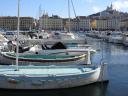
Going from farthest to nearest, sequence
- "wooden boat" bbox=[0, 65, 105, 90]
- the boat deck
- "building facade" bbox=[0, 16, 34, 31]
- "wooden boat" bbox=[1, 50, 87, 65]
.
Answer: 1. "building facade" bbox=[0, 16, 34, 31]
2. "wooden boat" bbox=[1, 50, 87, 65]
3. the boat deck
4. "wooden boat" bbox=[0, 65, 105, 90]

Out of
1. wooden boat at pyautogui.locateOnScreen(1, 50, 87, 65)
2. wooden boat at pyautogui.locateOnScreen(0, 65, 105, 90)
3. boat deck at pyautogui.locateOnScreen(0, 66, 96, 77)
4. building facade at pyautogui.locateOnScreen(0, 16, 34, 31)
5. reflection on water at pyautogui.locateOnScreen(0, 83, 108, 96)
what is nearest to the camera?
reflection on water at pyautogui.locateOnScreen(0, 83, 108, 96)

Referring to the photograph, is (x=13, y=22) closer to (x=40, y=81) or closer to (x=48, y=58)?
(x=48, y=58)

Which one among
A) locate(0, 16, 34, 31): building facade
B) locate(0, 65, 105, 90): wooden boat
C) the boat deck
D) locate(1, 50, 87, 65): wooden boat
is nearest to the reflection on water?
locate(0, 65, 105, 90): wooden boat

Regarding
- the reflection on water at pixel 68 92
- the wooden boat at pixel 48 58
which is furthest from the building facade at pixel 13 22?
the reflection on water at pixel 68 92

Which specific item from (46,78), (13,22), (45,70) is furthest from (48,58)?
(13,22)

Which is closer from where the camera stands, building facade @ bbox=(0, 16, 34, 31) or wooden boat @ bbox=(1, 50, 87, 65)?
wooden boat @ bbox=(1, 50, 87, 65)

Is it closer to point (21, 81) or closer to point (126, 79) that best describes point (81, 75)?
point (21, 81)

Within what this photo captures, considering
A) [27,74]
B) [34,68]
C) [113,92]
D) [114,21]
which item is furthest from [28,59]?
[114,21]

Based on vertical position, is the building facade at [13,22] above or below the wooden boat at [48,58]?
above

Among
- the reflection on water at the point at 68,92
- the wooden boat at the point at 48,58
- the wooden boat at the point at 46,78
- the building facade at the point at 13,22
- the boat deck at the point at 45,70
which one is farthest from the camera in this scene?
the building facade at the point at 13,22

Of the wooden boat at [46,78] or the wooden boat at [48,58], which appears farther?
the wooden boat at [48,58]

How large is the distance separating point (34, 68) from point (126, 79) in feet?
18.9

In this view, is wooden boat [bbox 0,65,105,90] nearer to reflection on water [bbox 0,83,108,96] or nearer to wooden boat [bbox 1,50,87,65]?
reflection on water [bbox 0,83,108,96]

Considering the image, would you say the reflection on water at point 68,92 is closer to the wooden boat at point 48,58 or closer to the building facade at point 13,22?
the wooden boat at point 48,58
